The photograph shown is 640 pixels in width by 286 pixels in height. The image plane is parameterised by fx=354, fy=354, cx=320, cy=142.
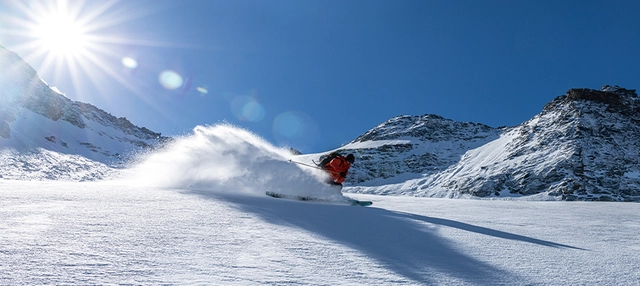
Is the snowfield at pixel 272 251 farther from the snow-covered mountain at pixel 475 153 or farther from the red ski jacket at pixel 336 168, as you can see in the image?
the snow-covered mountain at pixel 475 153

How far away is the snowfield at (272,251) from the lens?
2.62 metres

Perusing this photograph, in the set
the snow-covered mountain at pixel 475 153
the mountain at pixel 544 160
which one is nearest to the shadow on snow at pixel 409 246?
the snow-covered mountain at pixel 475 153

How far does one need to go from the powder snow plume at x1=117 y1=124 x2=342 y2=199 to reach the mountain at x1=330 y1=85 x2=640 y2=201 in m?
31.9

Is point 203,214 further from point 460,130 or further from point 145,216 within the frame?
point 460,130

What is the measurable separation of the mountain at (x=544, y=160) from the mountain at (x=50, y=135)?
162ft

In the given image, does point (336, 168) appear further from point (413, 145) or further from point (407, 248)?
point (413, 145)

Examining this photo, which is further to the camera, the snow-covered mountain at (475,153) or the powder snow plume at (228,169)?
the snow-covered mountain at (475,153)

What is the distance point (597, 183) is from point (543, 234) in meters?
37.7

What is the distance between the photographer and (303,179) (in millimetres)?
11797

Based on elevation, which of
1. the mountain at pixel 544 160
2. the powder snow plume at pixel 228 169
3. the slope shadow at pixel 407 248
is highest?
the mountain at pixel 544 160

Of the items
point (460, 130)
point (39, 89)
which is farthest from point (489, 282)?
point (39, 89)

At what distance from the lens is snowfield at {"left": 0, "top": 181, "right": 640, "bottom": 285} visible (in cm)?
262

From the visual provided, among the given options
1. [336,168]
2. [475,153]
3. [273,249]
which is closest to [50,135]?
[475,153]

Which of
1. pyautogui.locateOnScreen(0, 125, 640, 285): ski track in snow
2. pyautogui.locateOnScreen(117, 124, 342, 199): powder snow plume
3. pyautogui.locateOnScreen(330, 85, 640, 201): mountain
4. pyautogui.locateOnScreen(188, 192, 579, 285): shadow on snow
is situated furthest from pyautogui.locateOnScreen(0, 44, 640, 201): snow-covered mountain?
pyautogui.locateOnScreen(188, 192, 579, 285): shadow on snow
